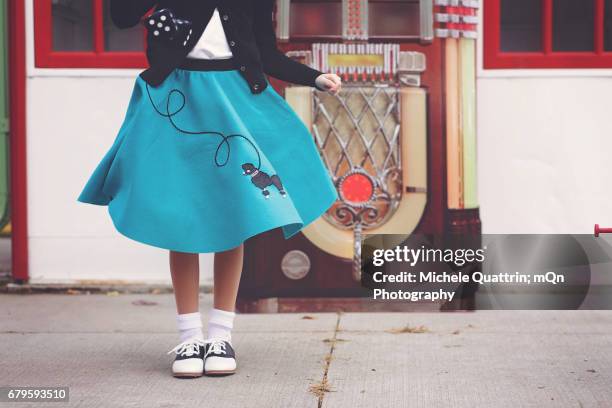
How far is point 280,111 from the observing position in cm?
391

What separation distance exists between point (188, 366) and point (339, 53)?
193 cm

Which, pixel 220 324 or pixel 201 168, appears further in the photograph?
pixel 220 324

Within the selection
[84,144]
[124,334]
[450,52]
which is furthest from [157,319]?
[450,52]

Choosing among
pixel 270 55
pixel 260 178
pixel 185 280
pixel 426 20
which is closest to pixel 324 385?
pixel 185 280

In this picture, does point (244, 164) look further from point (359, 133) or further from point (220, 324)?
point (359, 133)

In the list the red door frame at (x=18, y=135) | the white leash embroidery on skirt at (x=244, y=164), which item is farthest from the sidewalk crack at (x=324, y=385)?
the red door frame at (x=18, y=135)

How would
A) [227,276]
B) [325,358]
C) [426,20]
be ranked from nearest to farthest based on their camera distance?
1. [227,276]
2. [325,358]
3. [426,20]

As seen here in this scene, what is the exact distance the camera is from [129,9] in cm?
388

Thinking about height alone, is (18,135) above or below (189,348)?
above

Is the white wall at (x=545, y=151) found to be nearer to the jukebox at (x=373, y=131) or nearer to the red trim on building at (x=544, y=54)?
the red trim on building at (x=544, y=54)

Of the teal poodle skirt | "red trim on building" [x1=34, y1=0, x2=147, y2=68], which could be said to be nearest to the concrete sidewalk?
the teal poodle skirt

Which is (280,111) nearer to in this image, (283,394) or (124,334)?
(283,394)

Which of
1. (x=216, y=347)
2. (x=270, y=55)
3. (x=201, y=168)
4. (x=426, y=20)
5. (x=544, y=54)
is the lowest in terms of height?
(x=216, y=347)

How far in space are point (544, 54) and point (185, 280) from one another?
2.57m
